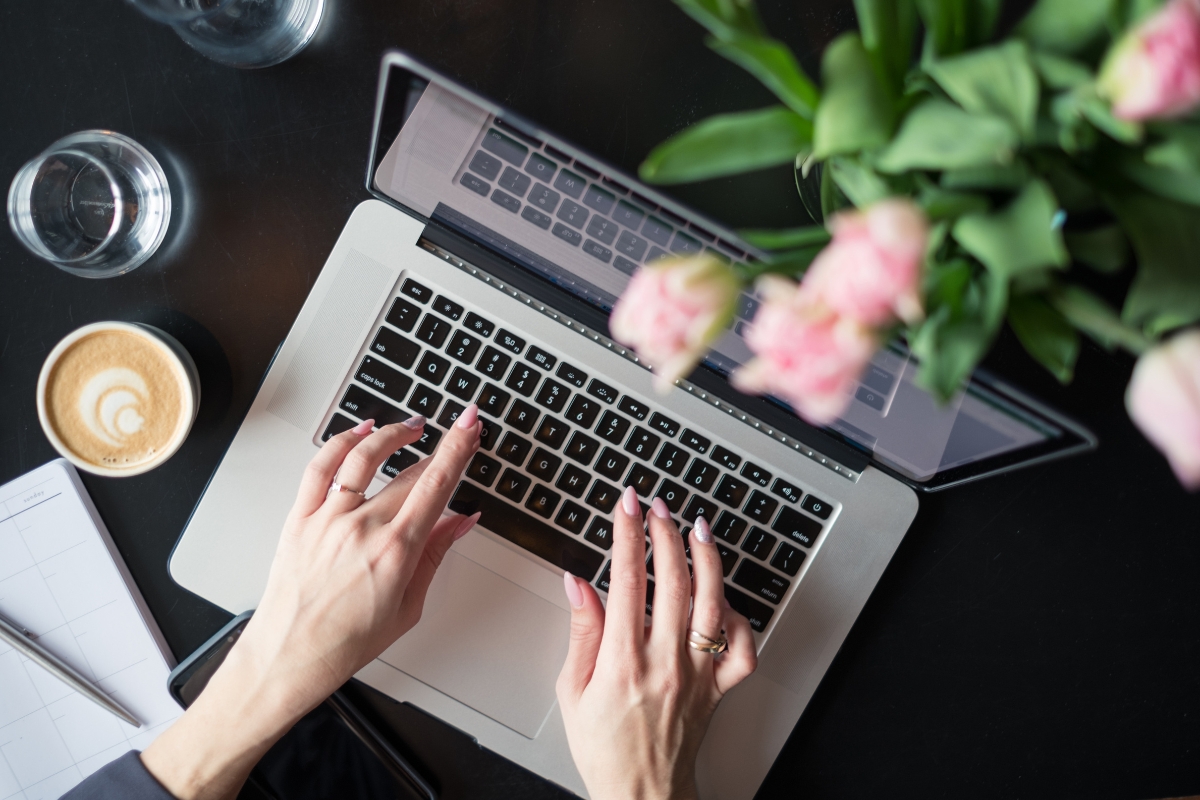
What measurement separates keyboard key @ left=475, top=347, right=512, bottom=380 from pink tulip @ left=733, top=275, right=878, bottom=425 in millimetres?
462

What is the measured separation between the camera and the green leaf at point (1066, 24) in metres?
0.32

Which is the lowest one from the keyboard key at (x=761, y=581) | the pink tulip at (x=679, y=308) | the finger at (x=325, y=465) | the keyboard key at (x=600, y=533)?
the finger at (x=325, y=465)

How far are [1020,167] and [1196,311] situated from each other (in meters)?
0.11

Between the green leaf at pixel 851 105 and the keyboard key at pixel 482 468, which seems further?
the keyboard key at pixel 482 468

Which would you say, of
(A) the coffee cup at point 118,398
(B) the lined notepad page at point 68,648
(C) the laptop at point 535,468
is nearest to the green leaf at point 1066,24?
(C) the laptop at point 535,468

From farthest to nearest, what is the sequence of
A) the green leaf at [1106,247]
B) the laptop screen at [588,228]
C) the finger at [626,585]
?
the finger at [626,585], the laptop screen at [588,228], the green leaf at [1106,247]

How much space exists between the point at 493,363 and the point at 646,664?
0.32m

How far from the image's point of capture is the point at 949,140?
0.95ft

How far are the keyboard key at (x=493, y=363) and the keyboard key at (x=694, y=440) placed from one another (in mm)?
181

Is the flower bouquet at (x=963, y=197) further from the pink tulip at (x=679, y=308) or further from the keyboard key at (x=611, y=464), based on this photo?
the keyboard key at (x=611, y=464)

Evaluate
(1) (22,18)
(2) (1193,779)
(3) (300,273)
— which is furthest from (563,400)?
(2) (1193,779)

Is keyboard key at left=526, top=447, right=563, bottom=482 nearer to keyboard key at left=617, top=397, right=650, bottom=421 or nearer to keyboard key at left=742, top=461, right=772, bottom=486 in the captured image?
keyboard key at left=617, top=397, right=650, bottom=421

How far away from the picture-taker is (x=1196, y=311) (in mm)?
337

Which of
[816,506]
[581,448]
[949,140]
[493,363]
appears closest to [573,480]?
[581,448]
